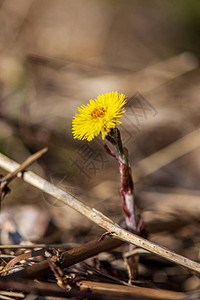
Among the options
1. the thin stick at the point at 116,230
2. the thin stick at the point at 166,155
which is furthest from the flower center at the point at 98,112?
the thin stick at the point at 166,155

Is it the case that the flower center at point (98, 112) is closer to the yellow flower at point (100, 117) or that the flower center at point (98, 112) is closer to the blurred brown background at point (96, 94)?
the yellow flower at point (100, 117)

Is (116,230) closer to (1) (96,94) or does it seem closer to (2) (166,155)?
(2) (166,155)

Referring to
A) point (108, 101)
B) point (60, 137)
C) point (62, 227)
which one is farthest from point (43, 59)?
point (108, 101)

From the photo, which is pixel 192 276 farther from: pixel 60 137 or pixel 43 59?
pixel 43 59

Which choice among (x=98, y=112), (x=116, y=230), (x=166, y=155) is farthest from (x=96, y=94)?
(x=116, y=230)

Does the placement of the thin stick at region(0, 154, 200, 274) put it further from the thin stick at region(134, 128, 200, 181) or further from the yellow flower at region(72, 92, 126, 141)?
the thin stick at region(134, 128, 200, 181)

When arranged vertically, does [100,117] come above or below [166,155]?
below
